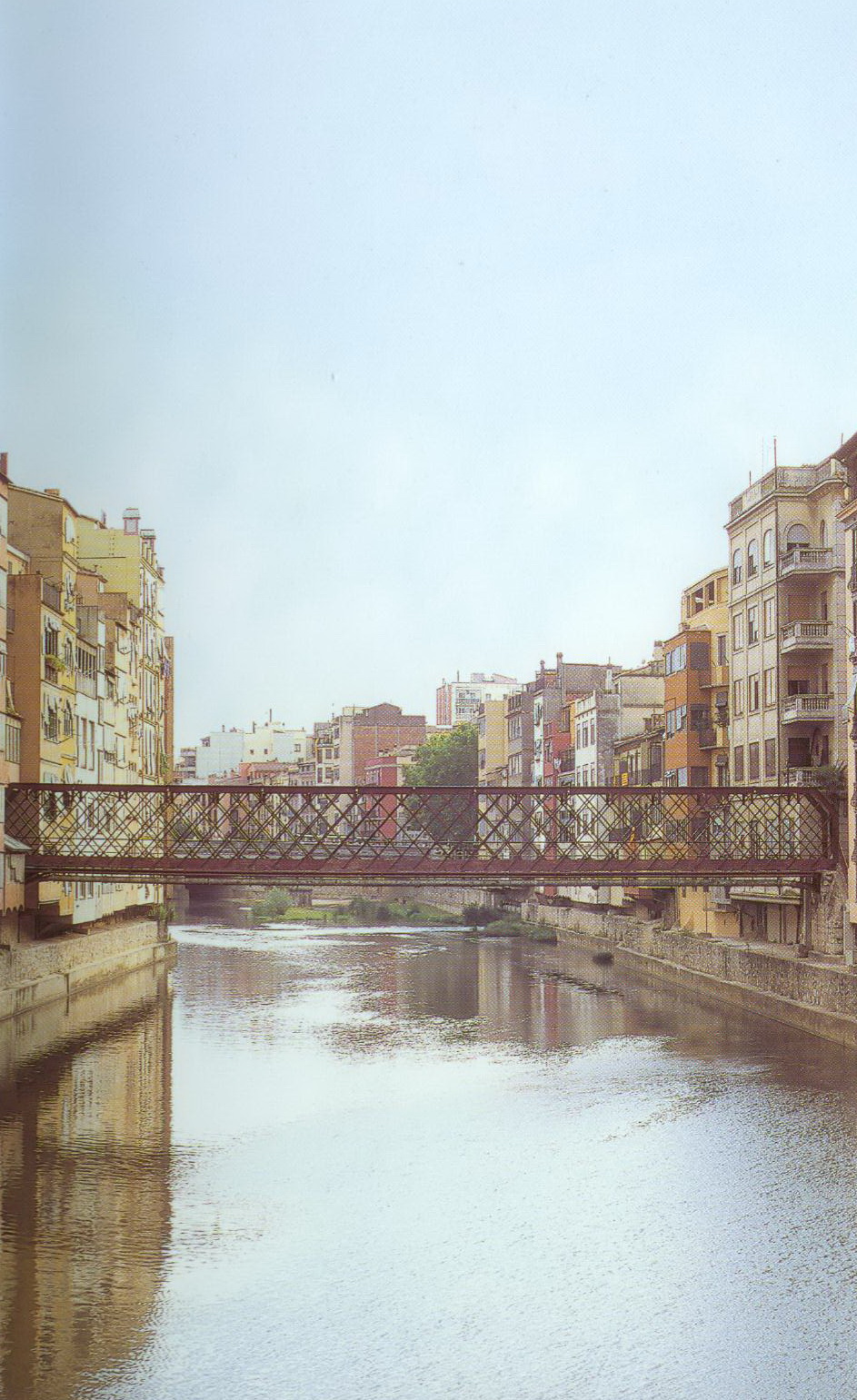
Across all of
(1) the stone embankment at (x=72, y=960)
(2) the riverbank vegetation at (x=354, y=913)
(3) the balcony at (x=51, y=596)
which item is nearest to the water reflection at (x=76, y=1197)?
(1) the stone embankment at (x=72, y=960)

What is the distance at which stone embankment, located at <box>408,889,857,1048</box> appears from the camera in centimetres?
4256

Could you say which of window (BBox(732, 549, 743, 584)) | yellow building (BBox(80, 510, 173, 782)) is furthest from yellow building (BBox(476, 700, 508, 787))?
window (BBox(732, 549, 743, 584))

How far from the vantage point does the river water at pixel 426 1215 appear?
19.7 m

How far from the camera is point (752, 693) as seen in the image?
2323 inches

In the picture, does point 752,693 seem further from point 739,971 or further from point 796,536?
point 739,971

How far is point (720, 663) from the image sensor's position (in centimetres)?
6500

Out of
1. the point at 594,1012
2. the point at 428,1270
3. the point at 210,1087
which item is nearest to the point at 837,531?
the point at 594,1012

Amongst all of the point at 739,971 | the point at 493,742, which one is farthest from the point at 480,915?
the point at 739,971

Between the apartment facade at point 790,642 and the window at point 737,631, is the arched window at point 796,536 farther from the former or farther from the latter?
the window at point 737,631

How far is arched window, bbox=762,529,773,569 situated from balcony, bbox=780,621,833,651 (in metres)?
3.34

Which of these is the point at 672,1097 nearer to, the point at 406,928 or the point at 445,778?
the point at 406,928

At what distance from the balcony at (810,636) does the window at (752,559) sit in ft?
14.9

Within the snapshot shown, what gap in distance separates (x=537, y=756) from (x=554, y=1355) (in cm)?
8866

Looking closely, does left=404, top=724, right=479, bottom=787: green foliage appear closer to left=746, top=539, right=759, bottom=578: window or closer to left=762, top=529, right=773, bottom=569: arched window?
left=746, top=539, right=759, bottom=578: window
